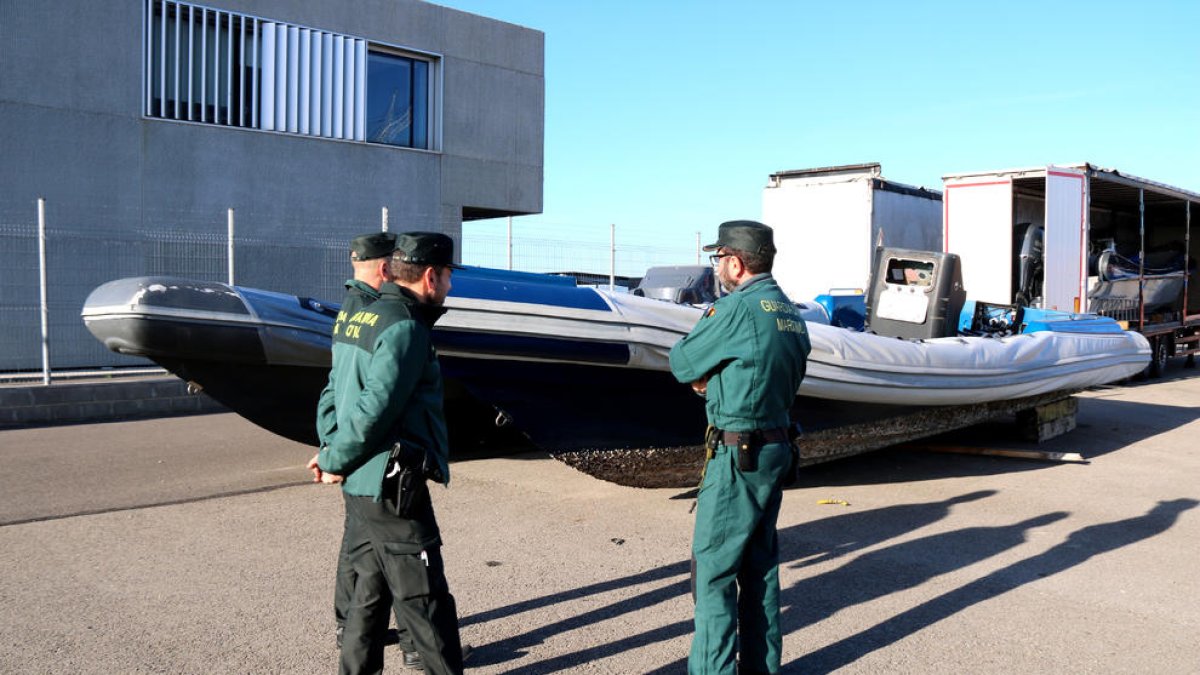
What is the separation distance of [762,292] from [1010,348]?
17.3ft

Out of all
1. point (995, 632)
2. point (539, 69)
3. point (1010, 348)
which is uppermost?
point (539, 69)

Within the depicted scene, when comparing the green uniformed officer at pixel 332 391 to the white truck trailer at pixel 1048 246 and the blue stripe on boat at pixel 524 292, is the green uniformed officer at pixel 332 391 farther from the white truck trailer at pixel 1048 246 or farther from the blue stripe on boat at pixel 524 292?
the white truck trailer at pixel 1048 246

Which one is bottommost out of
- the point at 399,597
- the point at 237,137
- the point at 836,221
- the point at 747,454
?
the point at 399,597

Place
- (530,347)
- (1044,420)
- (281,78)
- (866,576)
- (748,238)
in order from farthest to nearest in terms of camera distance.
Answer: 1. (281,78)
2. (1044,420)
3. (530,347)
4. (866,576)
5. (748,238)

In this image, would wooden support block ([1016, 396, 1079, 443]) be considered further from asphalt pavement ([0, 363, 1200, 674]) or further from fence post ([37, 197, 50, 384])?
fence post ([37, 197, 50, 384])

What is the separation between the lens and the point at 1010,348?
805 cm

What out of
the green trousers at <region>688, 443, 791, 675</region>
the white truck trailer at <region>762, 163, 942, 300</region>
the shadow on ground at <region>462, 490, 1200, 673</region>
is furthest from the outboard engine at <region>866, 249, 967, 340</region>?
the white truck trailer at <region>762, 163, 942, 300</region>

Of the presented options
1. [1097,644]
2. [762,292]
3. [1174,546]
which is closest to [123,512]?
[762,292]

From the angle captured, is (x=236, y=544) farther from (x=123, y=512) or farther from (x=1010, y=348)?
(x=1010, y=348)

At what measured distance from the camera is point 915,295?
879cm

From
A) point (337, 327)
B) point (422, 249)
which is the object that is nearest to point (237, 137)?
point (337, 327)

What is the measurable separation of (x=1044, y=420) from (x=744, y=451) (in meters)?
6.84

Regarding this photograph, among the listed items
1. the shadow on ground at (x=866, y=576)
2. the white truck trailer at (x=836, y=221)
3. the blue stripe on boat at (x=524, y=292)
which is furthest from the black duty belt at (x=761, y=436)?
the white truck trailer at (x=836, y=221)

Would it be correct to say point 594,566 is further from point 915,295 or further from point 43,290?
point 43,290
